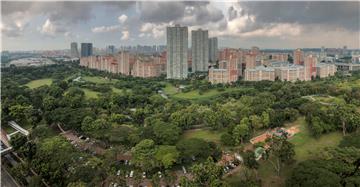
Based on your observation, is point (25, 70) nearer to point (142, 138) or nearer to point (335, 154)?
point (142, 138)

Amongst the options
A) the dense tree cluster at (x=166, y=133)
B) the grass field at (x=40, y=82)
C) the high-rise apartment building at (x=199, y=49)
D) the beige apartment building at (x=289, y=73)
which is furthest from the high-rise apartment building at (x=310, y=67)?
the grass field at (x=40, y=82)

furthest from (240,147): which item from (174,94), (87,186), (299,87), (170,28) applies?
(170,28)

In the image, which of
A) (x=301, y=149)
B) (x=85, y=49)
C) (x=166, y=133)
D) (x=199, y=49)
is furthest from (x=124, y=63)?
(x=85, y=49)

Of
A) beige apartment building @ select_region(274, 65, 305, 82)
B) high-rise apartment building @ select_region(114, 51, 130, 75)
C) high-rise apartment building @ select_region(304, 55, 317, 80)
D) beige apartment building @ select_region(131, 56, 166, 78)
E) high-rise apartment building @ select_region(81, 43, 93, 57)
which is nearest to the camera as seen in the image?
beige apartment building @ select_region(274, 65, 305, 82)

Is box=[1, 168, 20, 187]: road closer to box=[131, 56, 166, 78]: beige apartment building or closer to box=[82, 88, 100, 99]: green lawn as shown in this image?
box=[82, 88, 100, 99]: green lawn

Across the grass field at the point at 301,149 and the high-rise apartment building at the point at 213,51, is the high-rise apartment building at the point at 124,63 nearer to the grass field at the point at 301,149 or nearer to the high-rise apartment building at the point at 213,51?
the high-rise apartment building at the point at 213,51

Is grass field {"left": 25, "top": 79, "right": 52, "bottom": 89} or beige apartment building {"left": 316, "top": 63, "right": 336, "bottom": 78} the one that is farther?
beige apartment building {"left": 316, "top": 63, "right": 336, "bottom": 78}

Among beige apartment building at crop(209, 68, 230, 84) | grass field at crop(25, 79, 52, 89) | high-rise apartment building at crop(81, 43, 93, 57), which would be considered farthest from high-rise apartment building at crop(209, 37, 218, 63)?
high-rise apartment building at crop(81, 43, 93, 57)
